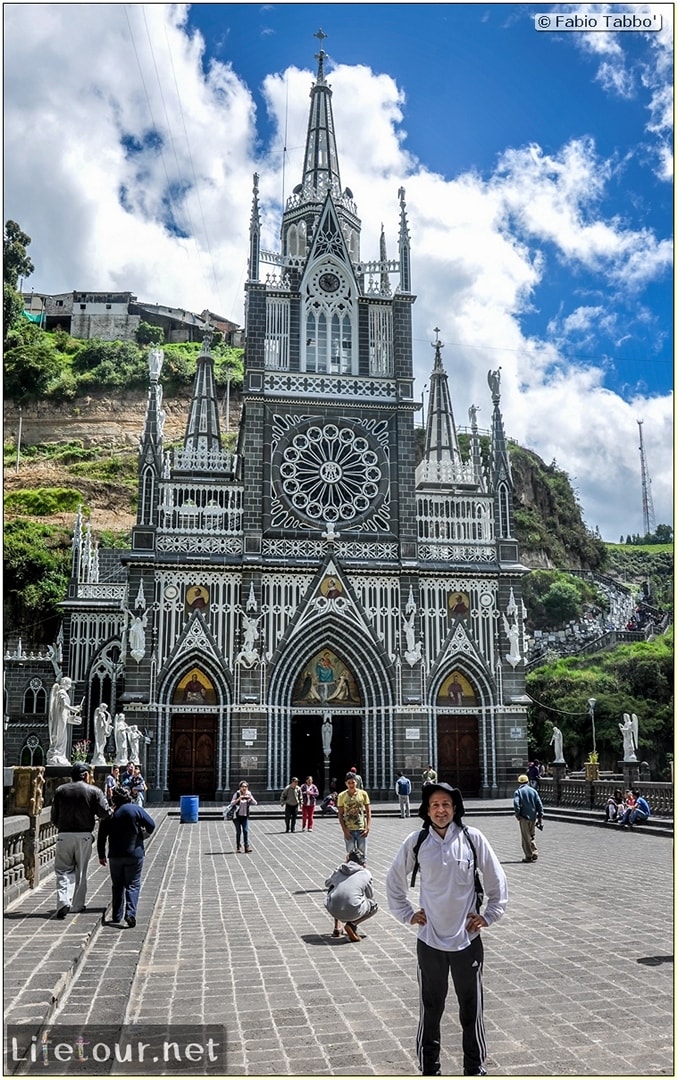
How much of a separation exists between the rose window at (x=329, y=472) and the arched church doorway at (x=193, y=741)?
7779mm

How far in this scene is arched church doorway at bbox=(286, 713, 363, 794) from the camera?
36375 mm

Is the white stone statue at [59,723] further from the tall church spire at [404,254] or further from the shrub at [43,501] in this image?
the shrub at [43,501]

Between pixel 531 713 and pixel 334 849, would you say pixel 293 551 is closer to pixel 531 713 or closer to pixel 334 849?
pixel 334 849

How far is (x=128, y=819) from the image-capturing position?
1030cm

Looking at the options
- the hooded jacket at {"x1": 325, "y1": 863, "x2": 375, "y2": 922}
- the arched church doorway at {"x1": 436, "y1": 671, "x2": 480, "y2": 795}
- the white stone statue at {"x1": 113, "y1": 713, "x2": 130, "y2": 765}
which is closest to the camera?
the hooded jacket at {"x1": 325, "y1": 863, "x2": 375, "y2": 922}

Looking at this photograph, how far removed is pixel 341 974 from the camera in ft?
27.9

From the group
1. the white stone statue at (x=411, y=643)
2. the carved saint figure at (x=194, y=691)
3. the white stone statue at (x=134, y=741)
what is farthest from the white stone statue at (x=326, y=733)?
the white stone statue at (x=134, y=741)

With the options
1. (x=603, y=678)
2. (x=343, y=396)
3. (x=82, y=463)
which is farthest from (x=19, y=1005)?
(x=82, y=463)

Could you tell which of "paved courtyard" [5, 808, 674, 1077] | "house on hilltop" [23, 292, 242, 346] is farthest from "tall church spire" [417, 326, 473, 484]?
"house on hilltop" [23, 292, 242, 346]

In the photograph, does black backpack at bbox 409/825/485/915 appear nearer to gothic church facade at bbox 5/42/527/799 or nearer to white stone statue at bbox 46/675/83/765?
white stone statue at bbox 46/675/83/765

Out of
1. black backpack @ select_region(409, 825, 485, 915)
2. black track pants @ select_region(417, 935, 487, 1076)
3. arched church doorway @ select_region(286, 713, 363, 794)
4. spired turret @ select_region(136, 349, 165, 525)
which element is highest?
spired turret @ select_region(136, 349, 165, 525)

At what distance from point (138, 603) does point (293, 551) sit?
20.0 ft

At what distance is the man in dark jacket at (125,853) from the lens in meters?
10.3

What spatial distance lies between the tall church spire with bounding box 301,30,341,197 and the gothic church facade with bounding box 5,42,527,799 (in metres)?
3.98
